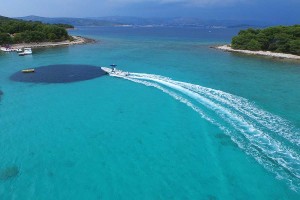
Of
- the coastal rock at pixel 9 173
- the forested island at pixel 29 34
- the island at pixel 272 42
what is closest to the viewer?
the coastal rock at pixel 9 173

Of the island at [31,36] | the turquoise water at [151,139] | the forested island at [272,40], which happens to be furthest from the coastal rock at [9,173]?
the island at [31,36]

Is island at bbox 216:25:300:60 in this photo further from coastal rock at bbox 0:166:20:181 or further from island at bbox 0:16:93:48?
coastal rock at bbox 0:166:20:181

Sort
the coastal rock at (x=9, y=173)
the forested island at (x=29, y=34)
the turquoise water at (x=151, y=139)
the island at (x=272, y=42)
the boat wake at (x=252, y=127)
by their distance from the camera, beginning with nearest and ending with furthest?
the turquoise water at (x=151, y=139) < the coastal rock at (x=9, y=173) < the boat wake at (x=252, y=127) < the island at (x=272, y=42) < the forested island at (x=29, y=34)

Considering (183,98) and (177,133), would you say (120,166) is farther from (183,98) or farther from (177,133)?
(183,98)

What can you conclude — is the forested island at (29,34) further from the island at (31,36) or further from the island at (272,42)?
the island at (272,42)

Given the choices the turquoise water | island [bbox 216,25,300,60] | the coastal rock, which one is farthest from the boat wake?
island [bbox 216,25,300,60]
